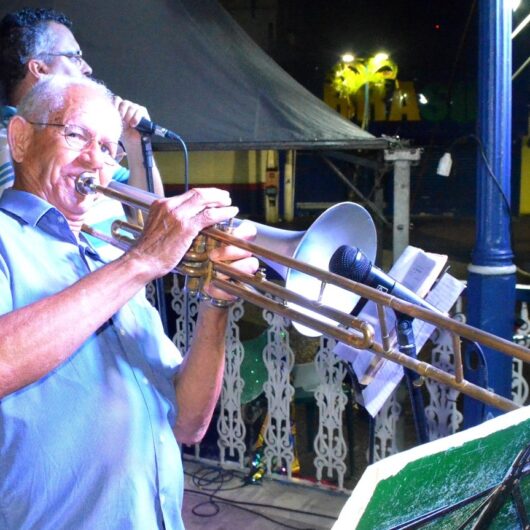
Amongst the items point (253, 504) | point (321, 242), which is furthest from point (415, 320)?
point (253, 504)

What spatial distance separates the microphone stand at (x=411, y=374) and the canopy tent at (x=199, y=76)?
2.62 metres

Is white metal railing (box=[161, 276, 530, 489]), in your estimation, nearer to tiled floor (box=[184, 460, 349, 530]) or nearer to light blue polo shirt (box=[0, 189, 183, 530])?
tiled floor (box=[184, 460, 349, 530])

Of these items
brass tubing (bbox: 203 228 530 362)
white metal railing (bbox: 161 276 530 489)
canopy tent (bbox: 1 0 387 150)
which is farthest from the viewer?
canopy tent (bbox: 1 0 387 150)

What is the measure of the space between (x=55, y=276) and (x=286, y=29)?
678 inches

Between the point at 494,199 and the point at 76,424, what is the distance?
8.74ft

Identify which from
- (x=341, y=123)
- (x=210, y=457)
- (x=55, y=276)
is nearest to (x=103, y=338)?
(x=55, y=276)

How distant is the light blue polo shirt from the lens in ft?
4.48

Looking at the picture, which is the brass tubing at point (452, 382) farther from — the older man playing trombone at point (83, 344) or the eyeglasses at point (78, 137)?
the eyeglasses at point (78, 137)

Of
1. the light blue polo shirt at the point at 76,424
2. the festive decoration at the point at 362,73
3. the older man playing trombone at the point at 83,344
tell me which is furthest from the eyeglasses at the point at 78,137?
the festive decoration at the point at 362,73

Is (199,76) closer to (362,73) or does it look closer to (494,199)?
(494,199)

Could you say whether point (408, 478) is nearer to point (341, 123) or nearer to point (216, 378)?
point (216, 378)

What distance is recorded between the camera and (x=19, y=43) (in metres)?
2.59

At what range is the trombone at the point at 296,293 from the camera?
140 centimetres


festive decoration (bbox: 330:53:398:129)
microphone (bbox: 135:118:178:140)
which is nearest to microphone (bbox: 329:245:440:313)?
microphone (bbox: 135:118:178:140)
